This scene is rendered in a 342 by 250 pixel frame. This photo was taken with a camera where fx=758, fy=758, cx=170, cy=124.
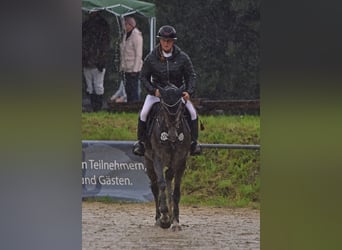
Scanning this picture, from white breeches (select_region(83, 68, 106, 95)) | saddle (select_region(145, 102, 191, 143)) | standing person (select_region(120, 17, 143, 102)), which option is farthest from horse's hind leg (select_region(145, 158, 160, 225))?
white breeches (select_region(83, 68, 106, 95))

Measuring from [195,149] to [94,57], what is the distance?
0.76m

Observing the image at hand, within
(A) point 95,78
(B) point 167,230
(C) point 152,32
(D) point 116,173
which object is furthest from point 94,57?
(B) point 167,230

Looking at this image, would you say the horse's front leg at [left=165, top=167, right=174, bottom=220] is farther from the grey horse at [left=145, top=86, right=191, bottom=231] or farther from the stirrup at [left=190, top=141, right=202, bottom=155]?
the stirrup at [left=190, top=141, right=202, bottom=155]

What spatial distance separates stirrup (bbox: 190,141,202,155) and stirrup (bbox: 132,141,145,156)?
0.89 feet

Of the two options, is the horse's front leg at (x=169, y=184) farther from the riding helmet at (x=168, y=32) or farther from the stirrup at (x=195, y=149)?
the riding helmet at (x=168, y=32)

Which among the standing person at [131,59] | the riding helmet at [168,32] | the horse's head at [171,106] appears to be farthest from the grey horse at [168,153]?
the riding helmet at [168,32]

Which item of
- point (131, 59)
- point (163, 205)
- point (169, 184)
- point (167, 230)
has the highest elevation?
point (131, 59)

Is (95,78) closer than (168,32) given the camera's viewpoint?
No

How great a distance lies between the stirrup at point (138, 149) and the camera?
4199 mm

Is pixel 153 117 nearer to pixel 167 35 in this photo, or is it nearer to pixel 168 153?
pixel 168 153

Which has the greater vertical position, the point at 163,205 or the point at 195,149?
the point at 195,149

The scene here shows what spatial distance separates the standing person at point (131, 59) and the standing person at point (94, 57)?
0.11 meters

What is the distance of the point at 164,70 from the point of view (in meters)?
4.18
